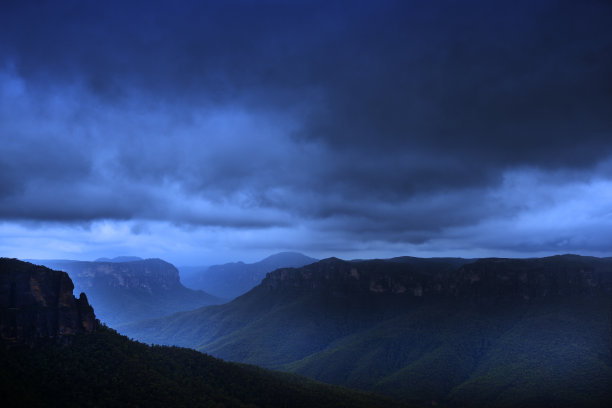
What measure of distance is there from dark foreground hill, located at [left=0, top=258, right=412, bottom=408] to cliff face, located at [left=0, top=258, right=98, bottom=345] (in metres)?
0.24

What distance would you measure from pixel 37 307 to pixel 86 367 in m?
24.7

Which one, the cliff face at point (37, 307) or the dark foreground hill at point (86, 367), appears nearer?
the dark foreground hill at point (86, 367)

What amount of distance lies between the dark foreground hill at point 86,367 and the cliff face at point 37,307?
0.24 metres

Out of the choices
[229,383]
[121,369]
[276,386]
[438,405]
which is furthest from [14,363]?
[438,405]

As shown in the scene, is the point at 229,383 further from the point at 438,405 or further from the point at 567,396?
the point at 567,396

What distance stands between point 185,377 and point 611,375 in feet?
647

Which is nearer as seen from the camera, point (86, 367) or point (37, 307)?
point (86, 367)

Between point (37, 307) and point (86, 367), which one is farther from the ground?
point (37, 307)

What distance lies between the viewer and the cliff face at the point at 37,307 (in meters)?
108

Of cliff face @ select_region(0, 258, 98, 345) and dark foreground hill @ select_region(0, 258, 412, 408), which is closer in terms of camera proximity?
dark foreground hill @ select_region(0, 258, 412, 408)

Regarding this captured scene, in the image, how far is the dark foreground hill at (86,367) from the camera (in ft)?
323

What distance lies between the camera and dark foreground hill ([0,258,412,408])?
9844 cm

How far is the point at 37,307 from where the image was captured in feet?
381

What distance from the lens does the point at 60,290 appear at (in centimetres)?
12481
